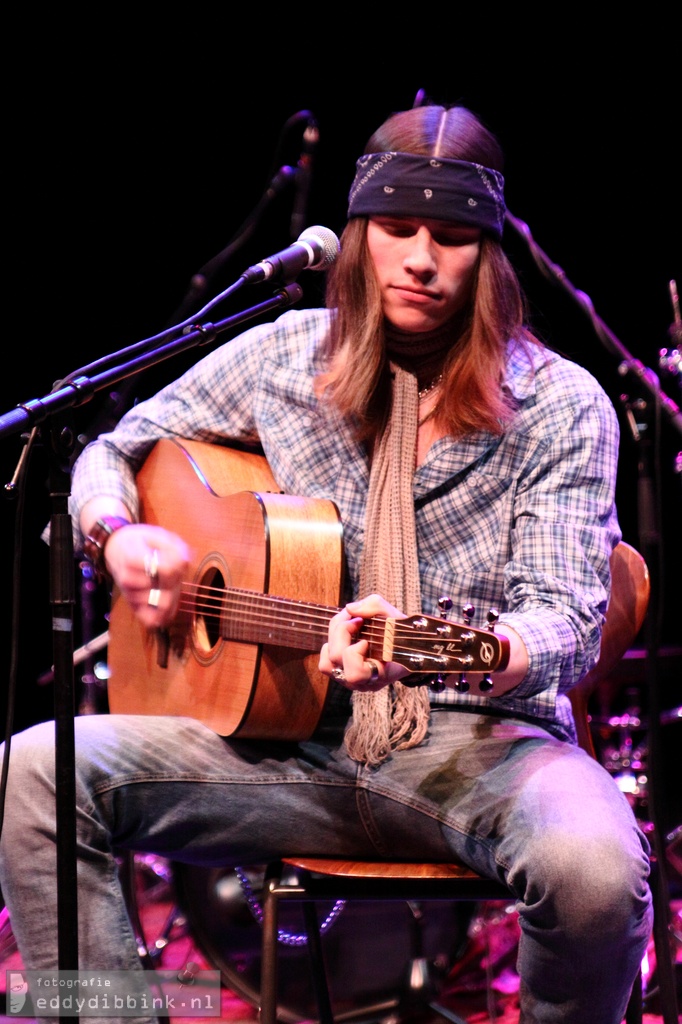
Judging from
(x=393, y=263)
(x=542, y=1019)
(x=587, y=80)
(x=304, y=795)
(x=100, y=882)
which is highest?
(x=587, y=80)

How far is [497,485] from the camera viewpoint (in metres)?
2.17

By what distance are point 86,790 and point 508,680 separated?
79cm

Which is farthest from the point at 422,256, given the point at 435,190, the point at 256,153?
the point at 256,153

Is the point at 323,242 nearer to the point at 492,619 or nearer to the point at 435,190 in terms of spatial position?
the point at 435,190

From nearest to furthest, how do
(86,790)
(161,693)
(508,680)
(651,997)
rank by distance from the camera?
(508,680) → (86,790) → (161,693) → (651,997)

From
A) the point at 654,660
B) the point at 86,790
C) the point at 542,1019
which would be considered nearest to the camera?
the point at 542,1019

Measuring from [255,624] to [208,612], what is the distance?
225 millimetres

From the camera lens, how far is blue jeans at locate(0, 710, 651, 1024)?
164cm

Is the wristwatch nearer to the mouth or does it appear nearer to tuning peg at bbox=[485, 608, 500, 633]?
the mouth

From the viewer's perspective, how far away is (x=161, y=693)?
95.7 inches

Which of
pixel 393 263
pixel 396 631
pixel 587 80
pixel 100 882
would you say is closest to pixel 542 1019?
pixel 396 631

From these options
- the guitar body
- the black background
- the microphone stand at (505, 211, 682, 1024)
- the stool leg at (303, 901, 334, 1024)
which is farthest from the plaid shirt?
the black background

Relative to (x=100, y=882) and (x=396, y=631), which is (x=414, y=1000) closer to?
(x=100, y=882)

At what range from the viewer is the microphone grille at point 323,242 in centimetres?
198
